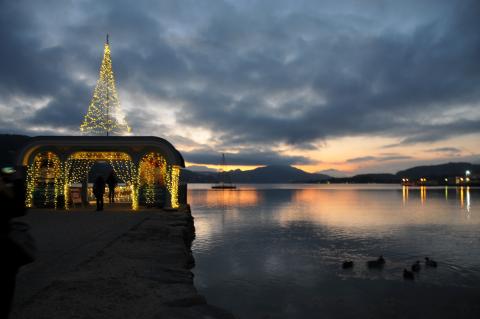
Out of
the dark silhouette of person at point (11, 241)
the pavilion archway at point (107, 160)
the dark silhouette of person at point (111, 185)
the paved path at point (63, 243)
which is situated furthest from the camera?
the dark silhouette of person at point (111, 185)

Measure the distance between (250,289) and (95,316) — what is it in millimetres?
7521

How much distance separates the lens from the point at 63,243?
11281 millimetres

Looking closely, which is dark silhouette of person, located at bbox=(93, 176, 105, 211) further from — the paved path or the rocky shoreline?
the rocky shoreline

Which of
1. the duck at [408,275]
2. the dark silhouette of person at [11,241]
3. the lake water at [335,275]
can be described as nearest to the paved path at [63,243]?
the dark silhouette of person at [11,241]

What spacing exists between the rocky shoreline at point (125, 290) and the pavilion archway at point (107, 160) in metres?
12.1

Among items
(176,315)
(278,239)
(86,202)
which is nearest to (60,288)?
(176,315)

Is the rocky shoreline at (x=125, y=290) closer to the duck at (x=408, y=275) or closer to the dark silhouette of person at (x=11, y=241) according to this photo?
the dark silhouette of person at (x=11, y=241)

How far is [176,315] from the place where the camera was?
6.07 meters

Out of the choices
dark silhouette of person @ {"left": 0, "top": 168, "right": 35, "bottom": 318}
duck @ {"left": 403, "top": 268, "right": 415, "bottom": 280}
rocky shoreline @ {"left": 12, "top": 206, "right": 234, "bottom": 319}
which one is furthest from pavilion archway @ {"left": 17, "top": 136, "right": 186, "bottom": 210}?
dark silhouette of person @ {"left": 0, "top": 168, "right": 35, "bottom": 318}

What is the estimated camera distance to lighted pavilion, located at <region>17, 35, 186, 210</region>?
73.8 feet

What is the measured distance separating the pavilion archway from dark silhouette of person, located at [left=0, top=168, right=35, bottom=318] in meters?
17.9

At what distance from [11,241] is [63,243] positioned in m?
8.12

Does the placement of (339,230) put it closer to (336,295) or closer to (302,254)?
(302,254)

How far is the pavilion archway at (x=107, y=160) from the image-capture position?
22.5m
